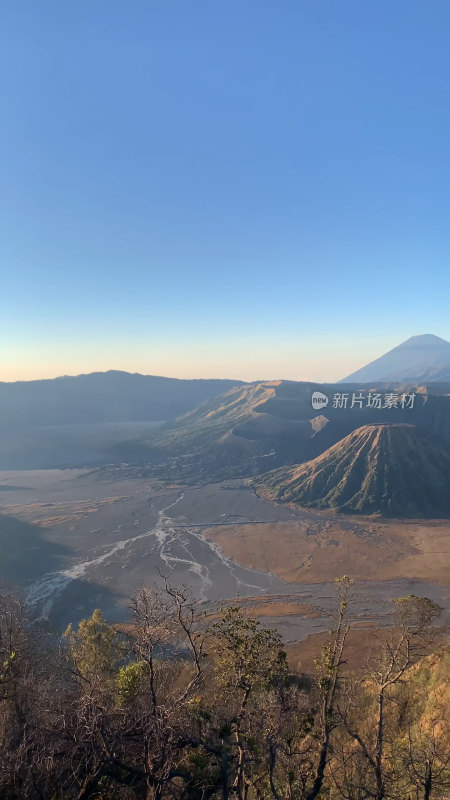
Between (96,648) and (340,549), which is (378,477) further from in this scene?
(96,648)

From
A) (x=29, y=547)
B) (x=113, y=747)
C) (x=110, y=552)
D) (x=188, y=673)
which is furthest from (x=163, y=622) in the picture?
(x=29, y=547)

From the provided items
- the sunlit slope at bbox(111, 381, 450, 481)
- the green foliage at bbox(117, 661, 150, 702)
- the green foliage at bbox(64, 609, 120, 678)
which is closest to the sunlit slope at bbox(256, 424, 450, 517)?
the sunlit slope at bbox(111, 381, 450, 481)

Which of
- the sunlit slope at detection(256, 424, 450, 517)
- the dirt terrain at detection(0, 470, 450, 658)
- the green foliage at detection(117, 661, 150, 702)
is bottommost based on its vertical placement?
the dirt terrain at detection(0, 470, 450, 658)

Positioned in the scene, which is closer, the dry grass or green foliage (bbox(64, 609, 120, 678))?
green foliage (bbox(64, 609, 120, 678))

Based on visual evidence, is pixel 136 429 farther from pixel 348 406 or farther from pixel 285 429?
pixel 348 406

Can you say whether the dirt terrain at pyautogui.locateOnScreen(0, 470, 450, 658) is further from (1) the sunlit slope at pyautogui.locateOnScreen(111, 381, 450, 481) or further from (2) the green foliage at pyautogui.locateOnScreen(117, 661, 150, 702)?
(2) the green foliage at pyautogui.locateOnScreen(117, 661, 150, 702)

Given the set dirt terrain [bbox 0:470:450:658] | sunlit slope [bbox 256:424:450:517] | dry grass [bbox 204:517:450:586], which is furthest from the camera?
sunlit slope [bbox 256:424:450:517]

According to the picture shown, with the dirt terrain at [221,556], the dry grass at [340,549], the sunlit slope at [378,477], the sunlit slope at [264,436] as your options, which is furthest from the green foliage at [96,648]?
the sunlit slope at [264,436]
